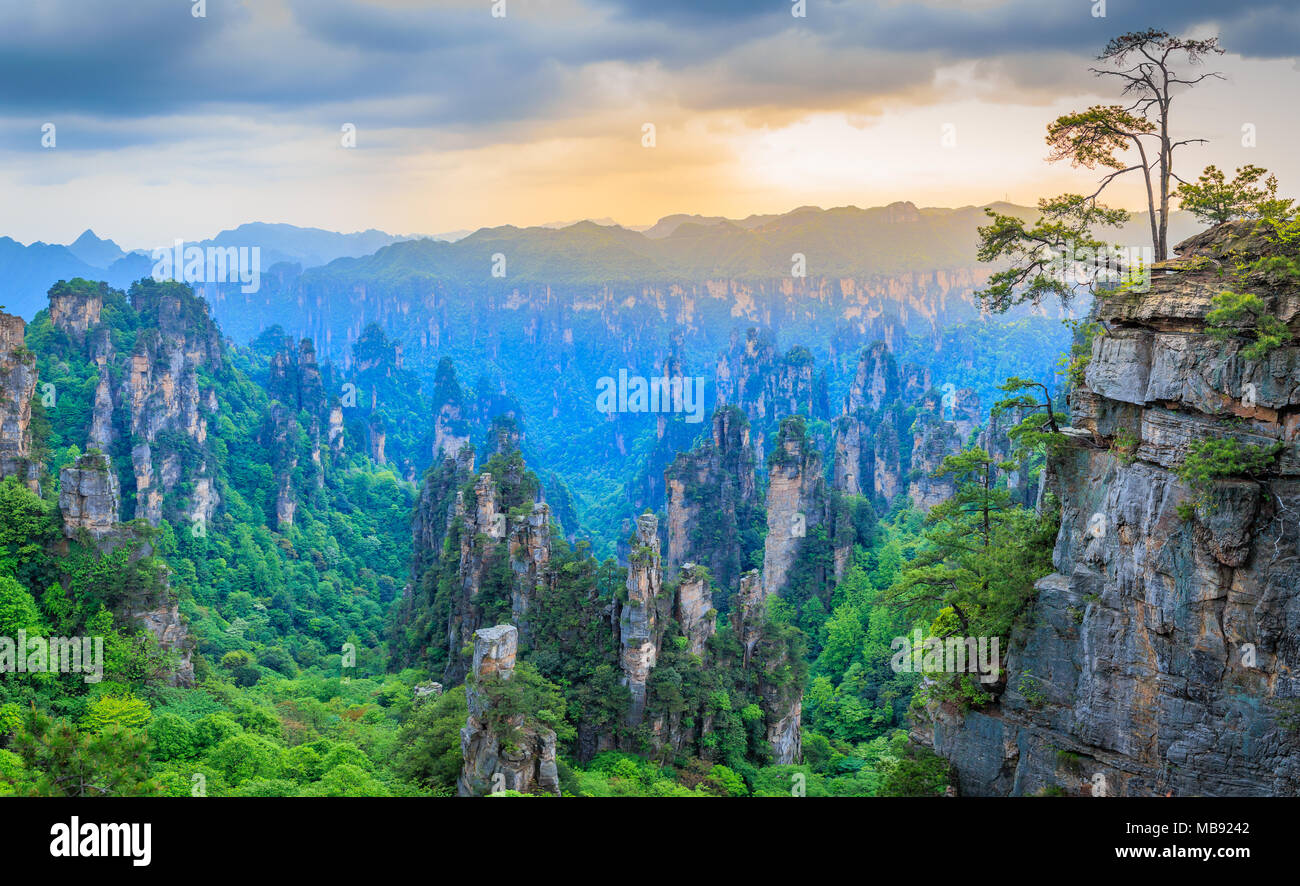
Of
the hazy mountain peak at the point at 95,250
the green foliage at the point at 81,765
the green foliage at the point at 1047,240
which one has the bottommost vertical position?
the green foliage at the point at 81,765

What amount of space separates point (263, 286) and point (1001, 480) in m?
173

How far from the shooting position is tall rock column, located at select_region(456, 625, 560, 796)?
21.5 metres

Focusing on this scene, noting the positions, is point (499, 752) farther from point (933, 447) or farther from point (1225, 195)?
point (933, 447)

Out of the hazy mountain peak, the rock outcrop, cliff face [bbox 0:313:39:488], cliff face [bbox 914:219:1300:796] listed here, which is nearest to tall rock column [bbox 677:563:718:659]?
cliff face [bbox 914:219:1300:796]

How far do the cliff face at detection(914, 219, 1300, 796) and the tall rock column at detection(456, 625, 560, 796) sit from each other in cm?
995

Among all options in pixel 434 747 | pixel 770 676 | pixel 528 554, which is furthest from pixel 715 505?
pixel 434 747

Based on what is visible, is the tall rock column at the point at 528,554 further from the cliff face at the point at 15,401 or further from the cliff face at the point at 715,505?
the cliff face at the point at 715,505

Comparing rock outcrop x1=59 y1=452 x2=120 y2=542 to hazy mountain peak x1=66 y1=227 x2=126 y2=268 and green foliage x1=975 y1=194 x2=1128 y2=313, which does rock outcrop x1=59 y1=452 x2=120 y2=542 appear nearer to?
green foliage x1=975 y1=194 x2=1128 y2=313

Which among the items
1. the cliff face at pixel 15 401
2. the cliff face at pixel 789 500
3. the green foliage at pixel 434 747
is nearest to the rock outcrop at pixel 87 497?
the cliff face at pixel 15 401

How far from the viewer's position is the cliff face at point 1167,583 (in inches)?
558

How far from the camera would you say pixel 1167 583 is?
A: 49.8ft

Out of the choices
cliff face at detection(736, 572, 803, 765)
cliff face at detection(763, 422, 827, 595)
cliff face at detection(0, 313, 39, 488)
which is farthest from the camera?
cliff face at detection(763, 422, 827, 595)

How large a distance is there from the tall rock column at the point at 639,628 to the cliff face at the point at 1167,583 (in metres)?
13.9
